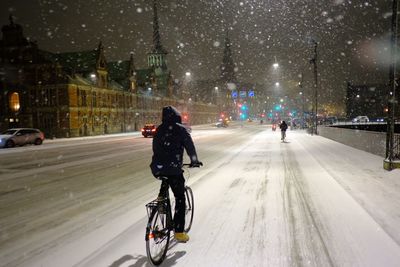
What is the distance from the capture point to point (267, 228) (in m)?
6.07

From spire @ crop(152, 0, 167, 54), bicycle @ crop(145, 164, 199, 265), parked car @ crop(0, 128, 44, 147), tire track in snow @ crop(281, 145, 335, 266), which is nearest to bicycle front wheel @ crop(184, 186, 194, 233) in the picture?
bicycle @ crop(145, 164, 199, 265)

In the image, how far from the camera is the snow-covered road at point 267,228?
15.8 feet

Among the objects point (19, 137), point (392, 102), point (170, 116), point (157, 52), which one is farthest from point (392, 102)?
point (157, 52)

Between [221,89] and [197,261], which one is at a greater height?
[221,89]

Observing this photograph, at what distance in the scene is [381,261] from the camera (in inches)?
182

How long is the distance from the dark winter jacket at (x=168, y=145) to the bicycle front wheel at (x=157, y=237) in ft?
2.09

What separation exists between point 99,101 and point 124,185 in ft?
149

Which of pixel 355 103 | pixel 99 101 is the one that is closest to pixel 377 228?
pixel 99 101

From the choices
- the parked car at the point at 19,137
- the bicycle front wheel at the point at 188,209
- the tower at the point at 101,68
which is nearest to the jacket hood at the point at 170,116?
the bicycle front wheel at the point at 188,209

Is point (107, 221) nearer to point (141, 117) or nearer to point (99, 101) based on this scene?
point (99, 101)

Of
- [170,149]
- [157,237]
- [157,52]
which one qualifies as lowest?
[157,237]

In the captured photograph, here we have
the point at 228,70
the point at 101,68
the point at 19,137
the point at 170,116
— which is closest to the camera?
the point at 170,116

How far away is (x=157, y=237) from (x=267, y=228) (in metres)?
2.22

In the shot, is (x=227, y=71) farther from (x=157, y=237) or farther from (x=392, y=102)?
(x=157, y=237)
